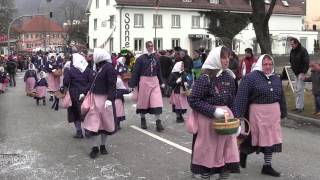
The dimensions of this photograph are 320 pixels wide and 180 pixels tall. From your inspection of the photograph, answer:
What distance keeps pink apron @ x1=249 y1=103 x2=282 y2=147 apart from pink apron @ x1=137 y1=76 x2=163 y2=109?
4.60 meters

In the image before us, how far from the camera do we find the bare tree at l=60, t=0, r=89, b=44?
3684 inches

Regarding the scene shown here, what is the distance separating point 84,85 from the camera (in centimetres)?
1143

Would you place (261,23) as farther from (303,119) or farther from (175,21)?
(175,21)

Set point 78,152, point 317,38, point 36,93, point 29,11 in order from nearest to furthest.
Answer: point 78,152, point 36,93, point 29,11, point 317,38

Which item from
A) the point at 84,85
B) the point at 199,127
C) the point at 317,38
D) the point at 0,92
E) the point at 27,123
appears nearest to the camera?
the point at 199,127

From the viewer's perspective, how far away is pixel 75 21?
106562 millimetres

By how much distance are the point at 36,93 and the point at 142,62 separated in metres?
8.80

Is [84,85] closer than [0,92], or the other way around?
[84,85]

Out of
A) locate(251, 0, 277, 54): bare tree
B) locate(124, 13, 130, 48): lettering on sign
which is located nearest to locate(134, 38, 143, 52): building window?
locate(124, 13, 130, 48): lettering on sign

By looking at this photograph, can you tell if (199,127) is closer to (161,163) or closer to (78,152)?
(161,163)

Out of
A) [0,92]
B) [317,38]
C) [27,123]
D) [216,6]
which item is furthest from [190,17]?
[27,123]

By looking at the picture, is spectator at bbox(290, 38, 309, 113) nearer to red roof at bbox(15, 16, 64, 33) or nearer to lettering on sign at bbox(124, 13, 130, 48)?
lettering on sign at bbox(124, 13, 130, 48)

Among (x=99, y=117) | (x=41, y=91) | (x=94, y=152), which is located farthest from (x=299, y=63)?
(x=41, y=91)

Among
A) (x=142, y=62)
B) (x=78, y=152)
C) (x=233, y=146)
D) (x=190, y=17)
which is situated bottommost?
(x=78, y=152)
